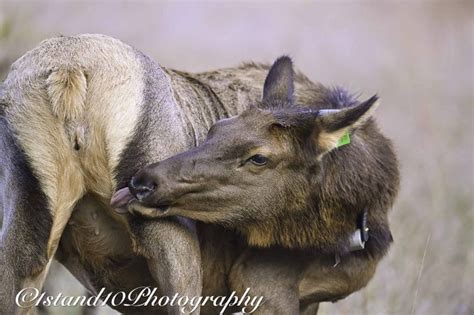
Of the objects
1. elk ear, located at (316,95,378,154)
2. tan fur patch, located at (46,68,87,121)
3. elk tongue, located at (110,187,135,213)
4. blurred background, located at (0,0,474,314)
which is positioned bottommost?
blurred background, located at (0,0,474,314)

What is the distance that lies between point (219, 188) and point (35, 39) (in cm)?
664

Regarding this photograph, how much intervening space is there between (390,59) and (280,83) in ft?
34.9

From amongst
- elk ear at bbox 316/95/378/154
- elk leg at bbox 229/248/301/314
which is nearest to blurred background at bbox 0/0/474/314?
elk leg at bbox 229/248/301/314

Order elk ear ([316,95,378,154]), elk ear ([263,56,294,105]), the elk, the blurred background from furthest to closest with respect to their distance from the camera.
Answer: the blurred background
elk ear ([263,56,294,105])
elk ear ([316,95,378,154])
the elk

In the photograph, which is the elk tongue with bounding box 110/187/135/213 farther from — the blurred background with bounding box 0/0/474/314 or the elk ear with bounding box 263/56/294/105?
the blurred background with bounding box 0/0/474/314

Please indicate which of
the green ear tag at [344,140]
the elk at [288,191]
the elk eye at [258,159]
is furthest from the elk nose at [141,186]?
the green ear tag at [344,140]

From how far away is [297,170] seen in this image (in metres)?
6.58

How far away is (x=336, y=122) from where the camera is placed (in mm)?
6457

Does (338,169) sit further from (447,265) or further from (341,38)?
(341,38)

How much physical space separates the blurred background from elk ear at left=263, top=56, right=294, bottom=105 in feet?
10.4

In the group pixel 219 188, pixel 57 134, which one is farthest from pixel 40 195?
pixel 219 188

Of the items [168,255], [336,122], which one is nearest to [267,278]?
[168,255]

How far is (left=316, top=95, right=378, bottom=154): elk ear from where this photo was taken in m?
6.40

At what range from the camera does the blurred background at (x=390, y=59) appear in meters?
10.7
